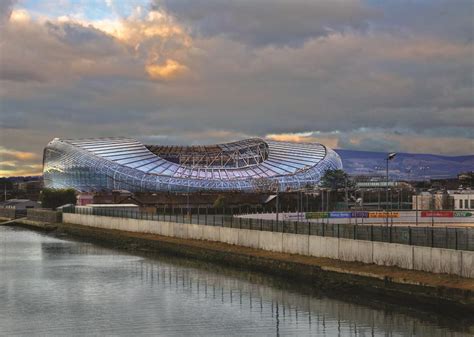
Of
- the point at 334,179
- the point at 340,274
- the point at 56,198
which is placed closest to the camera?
the point at 340,274

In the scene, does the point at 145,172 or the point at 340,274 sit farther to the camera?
the point at 145,172

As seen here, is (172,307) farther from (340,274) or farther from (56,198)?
(56,198)

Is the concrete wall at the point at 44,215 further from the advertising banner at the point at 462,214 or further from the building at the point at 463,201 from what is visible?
the building at the point at 463,201

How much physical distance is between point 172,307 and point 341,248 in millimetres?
12485

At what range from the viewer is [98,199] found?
154 metres

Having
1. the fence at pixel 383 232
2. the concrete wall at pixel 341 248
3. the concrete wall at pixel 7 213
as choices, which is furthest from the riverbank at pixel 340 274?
the concrete wall at pixel 7 213

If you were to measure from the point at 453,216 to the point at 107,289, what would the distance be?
6759cm

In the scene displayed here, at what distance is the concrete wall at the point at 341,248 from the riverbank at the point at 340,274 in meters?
0.46

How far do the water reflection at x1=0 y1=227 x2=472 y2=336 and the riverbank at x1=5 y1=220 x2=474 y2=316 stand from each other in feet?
6.14

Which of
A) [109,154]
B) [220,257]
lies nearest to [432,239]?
[220,257]

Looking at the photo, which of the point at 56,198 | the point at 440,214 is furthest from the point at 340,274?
the point at 56,198

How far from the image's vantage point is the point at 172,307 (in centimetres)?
3969

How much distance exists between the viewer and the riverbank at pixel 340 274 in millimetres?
36156

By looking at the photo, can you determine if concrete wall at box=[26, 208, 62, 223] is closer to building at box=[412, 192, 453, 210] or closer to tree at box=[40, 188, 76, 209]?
tree at box=[40, 188, 76, 209]
